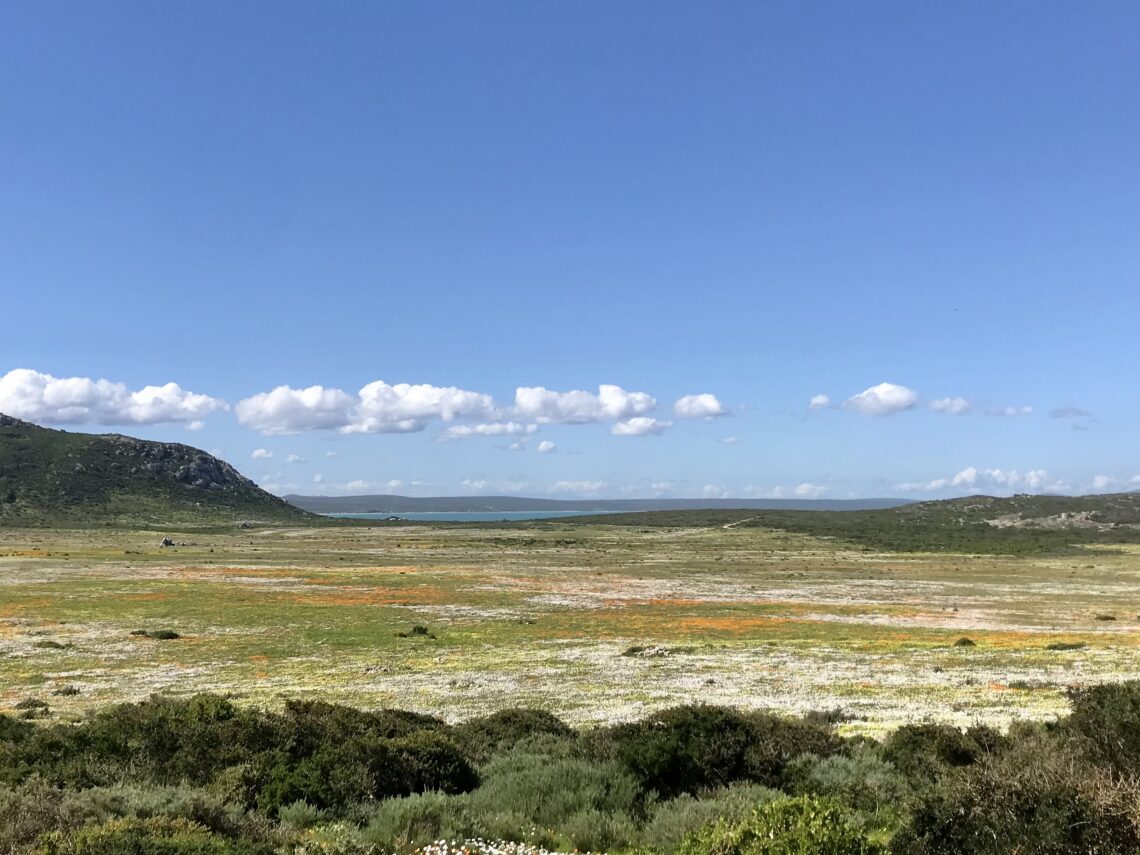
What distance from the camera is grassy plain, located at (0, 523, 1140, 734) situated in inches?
896

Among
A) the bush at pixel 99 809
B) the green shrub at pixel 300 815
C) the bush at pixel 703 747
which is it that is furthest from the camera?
the bush at pixel 703 747

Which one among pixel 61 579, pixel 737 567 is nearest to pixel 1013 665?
pixel 737 567

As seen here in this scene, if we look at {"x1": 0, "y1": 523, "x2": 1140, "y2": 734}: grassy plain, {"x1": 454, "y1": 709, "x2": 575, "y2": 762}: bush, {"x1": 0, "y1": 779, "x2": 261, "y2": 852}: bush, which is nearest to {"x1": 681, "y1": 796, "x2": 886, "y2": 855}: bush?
{"x1": 0, "y1": 779, "x2": 261, "y2": 852}: bush

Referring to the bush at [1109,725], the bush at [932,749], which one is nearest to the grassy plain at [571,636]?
the bush at [1109,725]

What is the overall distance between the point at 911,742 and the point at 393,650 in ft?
81.2

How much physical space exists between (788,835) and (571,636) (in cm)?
3195

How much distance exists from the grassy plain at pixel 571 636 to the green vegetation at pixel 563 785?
14.6 ft

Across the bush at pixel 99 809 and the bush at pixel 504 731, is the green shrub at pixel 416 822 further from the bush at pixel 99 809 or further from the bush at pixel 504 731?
the bush at pixel 504 731

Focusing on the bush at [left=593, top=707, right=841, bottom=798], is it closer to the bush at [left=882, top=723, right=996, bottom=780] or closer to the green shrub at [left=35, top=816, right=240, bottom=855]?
the bush at [left=882, top=723, right=996, bottom=780]

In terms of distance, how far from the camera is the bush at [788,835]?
278 inches

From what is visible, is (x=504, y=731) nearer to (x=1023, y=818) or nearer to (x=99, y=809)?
(x=99, y=809)

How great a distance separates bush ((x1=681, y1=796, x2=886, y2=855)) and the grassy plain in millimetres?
10432

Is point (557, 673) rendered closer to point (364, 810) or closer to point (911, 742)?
point (911, 742)

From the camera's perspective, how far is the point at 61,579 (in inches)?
2584
